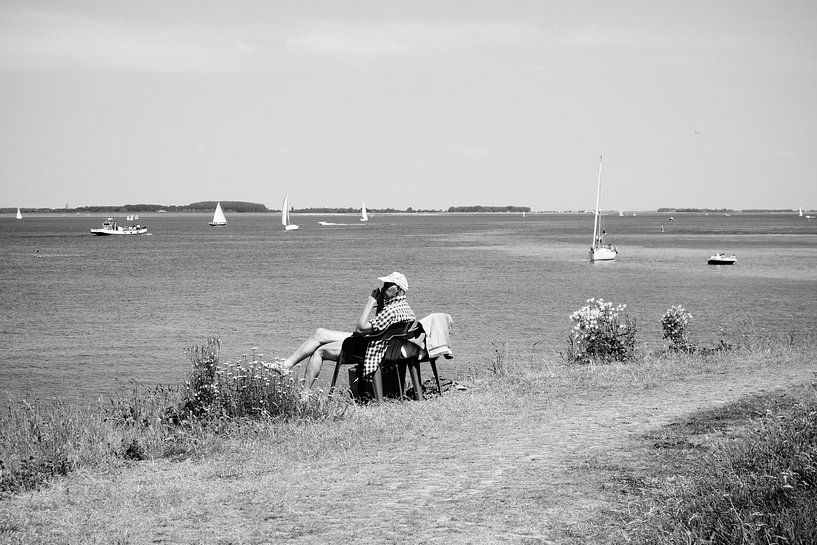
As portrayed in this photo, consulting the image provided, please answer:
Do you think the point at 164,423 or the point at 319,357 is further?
the point at 319,357

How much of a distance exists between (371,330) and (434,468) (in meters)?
3.37

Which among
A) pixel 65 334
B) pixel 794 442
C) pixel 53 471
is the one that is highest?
pixel 794 442

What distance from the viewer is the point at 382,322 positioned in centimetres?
1018

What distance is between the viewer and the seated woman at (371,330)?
1011 cm

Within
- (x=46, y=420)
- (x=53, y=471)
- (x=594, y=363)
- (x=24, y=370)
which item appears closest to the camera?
(x=53, y=471)

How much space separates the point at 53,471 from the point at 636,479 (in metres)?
4.34

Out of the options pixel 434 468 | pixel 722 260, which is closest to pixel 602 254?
pixel 722 260

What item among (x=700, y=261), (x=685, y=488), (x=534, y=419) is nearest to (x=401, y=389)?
(x=534, y=419)

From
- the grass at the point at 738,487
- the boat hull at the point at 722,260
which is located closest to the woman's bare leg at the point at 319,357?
the grass at the point at 738,487

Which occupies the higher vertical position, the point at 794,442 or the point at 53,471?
the point at 794,442

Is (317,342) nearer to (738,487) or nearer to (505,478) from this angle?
(505,478)

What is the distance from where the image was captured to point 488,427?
8477 mm

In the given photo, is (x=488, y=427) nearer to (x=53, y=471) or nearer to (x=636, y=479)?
(x=636, y=479)

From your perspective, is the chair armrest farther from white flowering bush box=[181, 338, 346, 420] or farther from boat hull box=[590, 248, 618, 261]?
boat hull box=[590, 248, 618, 261]
